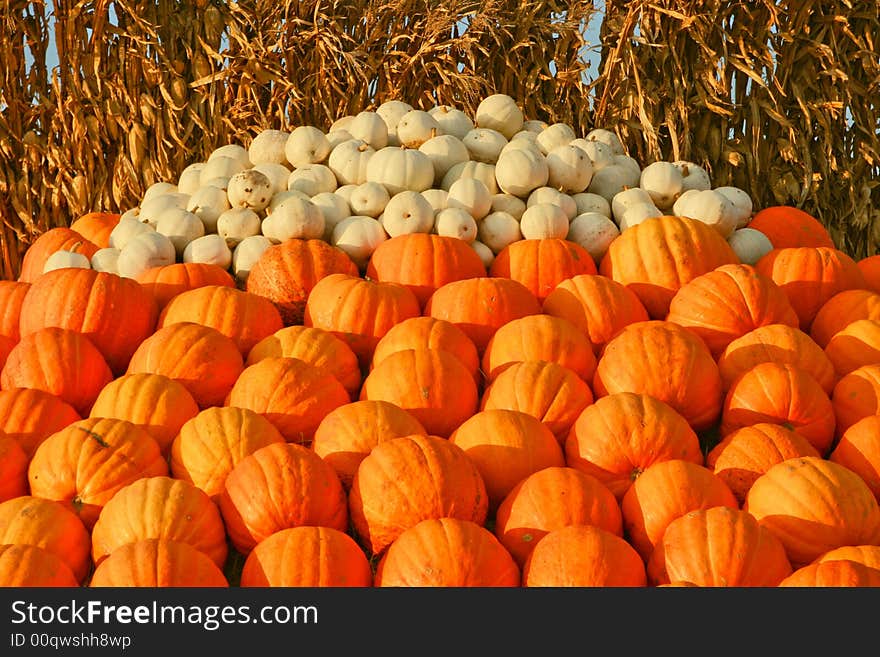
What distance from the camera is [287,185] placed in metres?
5.82

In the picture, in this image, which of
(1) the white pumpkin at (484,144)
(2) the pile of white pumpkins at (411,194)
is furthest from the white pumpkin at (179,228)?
(1) the white pumpkin at (484,144)

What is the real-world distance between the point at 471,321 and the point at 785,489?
1.74m

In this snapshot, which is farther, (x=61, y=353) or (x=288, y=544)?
(x=61, y=353)

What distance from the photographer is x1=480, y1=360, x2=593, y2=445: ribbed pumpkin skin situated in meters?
3.95

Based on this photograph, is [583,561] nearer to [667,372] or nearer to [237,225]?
[667,372]

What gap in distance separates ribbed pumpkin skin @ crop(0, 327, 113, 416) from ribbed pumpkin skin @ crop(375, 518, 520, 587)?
1.78 meters

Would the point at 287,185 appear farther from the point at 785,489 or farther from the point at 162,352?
the point at 785,489

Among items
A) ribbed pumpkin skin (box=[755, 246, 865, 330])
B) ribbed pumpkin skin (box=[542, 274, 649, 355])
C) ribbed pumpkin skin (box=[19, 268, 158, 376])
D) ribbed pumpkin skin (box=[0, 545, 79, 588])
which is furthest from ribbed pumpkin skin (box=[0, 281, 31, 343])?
ribbed pumpkin skin (box=[755, 246, 865, 330])

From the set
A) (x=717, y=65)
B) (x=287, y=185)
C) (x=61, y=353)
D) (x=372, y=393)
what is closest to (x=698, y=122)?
(x=717, y=65)

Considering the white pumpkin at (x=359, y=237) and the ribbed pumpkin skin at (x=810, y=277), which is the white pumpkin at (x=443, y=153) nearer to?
the white pumpkin at (x=359, y=237)

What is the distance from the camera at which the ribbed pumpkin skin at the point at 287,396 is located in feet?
13.0

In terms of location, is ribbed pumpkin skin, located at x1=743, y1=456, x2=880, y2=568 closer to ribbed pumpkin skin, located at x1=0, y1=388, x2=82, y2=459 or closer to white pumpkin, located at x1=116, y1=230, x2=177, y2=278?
ribbed pumpkin skin, located at x1=0, y1=388, x2=82, y2=459

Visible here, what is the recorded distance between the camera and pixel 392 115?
6.27m

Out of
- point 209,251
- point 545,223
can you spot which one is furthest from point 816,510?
point 209,251
